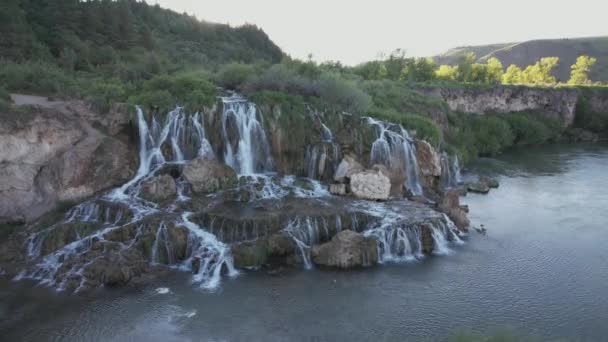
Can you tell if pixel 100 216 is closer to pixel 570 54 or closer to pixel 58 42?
pixel 58 42

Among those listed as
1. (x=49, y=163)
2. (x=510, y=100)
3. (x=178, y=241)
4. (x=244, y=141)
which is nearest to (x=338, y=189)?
(x=244, y=141)

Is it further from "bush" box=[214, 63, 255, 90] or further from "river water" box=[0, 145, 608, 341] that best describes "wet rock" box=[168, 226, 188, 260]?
"bush" box=[214, 63, 255, 90]

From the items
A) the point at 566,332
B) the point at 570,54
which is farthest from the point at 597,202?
the point at 570,54

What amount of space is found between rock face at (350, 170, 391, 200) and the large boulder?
18.5 feet

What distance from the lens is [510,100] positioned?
54969mm

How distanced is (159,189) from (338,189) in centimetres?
807

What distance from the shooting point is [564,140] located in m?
53.4

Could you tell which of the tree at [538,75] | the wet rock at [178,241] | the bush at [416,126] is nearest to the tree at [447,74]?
the tree at [538,75]

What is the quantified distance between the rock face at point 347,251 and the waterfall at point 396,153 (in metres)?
8.12

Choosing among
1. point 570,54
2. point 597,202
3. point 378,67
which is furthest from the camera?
point 570,54

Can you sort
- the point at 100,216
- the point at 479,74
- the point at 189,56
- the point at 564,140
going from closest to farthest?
1. the point at 100,216
2. the point at 189,56
3. the point at 564,140
4. the point at 479,74

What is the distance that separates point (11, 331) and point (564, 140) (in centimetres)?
5666

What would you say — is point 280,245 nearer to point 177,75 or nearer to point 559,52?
point 177,75

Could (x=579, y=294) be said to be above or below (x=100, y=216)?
below
